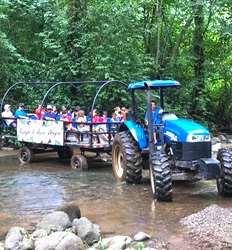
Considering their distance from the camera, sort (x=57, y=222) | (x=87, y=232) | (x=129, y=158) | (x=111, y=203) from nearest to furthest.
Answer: (x=87, y=232) < (x=57, y=222) < (x=111, y=203) < (x=129, y=158)

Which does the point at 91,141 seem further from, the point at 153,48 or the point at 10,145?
the point at 153,48

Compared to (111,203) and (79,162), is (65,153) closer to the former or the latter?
(79,162)

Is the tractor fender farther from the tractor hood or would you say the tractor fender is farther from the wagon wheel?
the wagon wheel

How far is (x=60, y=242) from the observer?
16.6 feet

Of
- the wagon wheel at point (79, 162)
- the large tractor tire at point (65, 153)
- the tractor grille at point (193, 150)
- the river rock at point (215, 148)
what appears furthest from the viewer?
the river rock at point (215, 148)

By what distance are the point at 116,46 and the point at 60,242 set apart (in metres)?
12.6

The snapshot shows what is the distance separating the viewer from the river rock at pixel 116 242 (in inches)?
201

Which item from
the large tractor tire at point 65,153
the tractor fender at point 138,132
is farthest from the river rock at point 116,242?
the large tractor tire at point 65,153

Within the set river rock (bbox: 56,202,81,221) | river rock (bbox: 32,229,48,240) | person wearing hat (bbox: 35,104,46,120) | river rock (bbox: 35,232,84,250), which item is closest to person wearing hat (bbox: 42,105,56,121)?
person wearing hat (bbox: 35,104,46,120)

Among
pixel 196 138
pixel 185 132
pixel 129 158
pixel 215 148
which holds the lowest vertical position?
pixel 215 148

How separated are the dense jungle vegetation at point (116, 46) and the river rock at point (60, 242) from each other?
11.3 meters

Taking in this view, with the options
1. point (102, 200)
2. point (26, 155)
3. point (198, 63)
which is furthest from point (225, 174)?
point (198, 63)

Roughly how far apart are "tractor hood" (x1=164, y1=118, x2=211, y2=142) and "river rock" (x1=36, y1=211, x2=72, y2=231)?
2988mm

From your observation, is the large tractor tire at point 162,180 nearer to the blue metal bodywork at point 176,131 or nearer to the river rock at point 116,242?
the blue metal bodywork at point 176,131
